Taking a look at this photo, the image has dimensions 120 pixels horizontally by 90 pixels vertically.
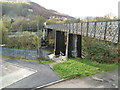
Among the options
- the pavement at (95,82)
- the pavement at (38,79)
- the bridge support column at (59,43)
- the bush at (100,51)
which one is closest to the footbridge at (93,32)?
the bush at (100,51)

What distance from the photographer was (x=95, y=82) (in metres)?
8.27

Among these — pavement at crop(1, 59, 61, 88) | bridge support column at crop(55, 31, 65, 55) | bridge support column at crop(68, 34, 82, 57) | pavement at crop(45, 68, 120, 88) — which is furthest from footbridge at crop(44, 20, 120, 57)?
bridge support column at crop(55, 31, 65, 55)

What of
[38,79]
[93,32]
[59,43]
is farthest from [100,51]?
[38,79]

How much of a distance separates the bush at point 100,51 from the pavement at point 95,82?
4520 millimetres

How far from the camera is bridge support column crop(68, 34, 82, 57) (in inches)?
646

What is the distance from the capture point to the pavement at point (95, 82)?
7.84m

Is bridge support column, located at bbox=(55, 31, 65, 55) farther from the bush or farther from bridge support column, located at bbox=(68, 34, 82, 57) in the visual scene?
bridge support column, located at bbox=(68, 34, 82, 57)

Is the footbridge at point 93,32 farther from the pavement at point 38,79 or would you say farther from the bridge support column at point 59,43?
the bridge support column at point 59,43

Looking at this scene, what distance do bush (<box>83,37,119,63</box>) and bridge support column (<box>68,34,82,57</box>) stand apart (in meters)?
1.27

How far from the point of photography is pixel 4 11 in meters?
64.8

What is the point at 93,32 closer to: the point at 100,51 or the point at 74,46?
the point at 100,51

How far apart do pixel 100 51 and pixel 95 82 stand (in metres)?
7.56

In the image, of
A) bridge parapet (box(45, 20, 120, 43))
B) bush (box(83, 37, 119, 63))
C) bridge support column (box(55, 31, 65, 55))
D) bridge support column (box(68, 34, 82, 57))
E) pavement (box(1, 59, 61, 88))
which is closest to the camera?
bridge parapet (box(45, 20, 120, 43))

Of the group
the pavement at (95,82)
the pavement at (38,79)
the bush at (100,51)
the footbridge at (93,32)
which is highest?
the footbridge at (93,32)
